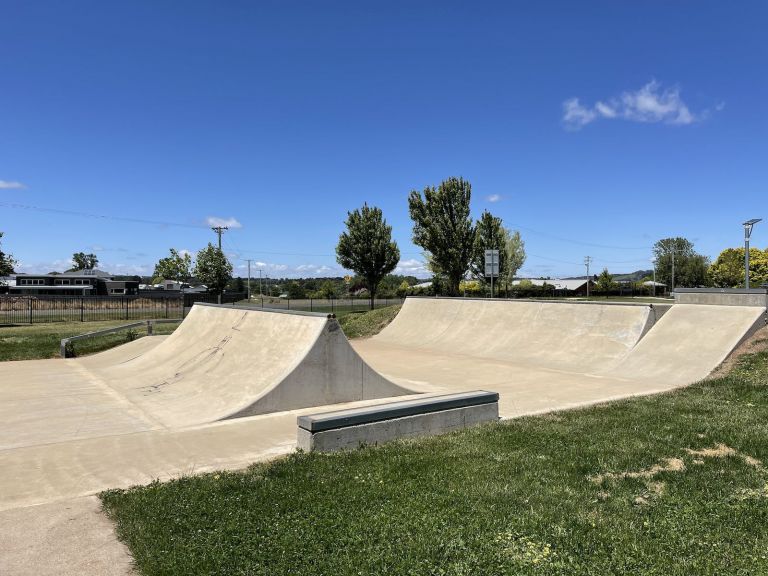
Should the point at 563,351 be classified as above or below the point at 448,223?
below

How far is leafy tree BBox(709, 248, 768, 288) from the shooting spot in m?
57.3

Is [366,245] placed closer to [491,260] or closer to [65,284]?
[491,260]

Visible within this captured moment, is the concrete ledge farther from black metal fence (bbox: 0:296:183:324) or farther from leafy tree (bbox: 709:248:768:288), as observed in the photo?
leafy tree (bbox: 709:248:768:288)

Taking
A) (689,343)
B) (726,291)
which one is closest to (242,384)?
Result: (689,343)

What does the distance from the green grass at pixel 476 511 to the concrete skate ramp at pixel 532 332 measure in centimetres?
675

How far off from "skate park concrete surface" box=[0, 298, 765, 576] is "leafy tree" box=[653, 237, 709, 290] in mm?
66231

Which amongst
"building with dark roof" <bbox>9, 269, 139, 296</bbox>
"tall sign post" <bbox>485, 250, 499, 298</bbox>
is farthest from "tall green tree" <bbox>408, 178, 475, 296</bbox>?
"building with dark roof" <bbox>9, 269, 139, 296</bbox>

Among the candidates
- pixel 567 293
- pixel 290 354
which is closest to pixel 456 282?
pixel 290 354

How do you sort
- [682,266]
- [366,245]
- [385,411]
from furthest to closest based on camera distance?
[682,266] → [366,245] → [385,411]

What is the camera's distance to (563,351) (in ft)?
42.9

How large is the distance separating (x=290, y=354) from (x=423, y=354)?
6704 mm

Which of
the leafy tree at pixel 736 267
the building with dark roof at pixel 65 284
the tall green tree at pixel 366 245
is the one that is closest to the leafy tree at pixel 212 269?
the tall green tree at pixel 366 245

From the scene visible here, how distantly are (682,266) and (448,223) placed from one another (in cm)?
6190

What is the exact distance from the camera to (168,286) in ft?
308
